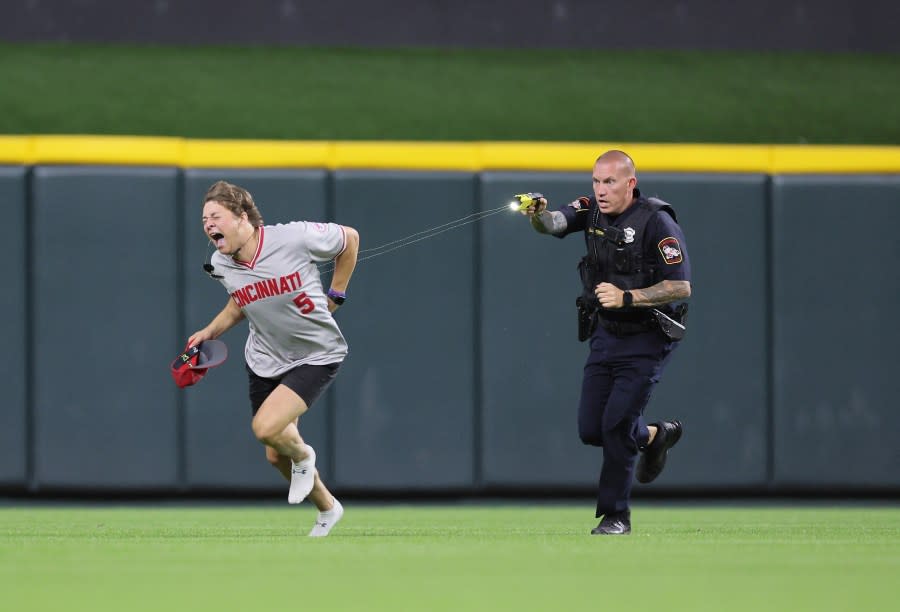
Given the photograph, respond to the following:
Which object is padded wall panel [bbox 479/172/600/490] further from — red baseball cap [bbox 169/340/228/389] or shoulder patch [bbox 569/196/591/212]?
red baseball cap [bbox 169/340/228/389]

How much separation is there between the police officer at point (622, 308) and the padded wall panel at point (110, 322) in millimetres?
3235

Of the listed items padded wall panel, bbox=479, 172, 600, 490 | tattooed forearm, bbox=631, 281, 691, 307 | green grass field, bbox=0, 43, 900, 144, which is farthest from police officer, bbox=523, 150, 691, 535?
green grass field, bbox=0, 43, 900, 144

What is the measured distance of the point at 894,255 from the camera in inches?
351

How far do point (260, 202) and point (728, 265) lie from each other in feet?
9.14

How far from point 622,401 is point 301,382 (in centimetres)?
134

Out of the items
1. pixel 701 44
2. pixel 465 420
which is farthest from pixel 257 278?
pixel 701 44

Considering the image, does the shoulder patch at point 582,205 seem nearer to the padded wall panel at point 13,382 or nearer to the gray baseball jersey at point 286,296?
the gray baseball jersey at point 286,296

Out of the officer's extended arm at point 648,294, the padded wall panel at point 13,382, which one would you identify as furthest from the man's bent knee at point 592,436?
the padded wall panel at point 13,382

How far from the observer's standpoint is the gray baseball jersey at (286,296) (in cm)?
625

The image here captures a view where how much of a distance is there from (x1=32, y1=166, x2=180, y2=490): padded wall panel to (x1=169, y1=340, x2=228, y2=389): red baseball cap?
2.29 m
